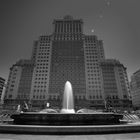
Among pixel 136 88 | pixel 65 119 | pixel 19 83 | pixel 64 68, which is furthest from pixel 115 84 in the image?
pixel 65 119

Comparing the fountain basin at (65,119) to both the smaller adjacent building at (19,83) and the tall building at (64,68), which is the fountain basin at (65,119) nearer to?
the tall building at (64,68)

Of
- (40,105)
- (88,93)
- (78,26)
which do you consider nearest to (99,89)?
(88,93)

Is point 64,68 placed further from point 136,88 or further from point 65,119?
point 65,119

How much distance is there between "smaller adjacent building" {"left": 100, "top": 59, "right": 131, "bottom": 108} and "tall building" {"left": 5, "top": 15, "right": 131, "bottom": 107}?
404 cm

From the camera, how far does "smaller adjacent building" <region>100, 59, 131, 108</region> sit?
74.1 meters

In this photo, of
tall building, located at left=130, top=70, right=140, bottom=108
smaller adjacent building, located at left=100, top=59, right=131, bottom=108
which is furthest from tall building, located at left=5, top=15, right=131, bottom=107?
tall building, located at left=130, top=70, right=140, bottom=108

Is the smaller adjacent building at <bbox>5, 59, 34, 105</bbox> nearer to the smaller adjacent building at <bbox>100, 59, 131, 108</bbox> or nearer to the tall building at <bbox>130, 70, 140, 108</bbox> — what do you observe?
the smaller adjacent building at <bbox>100, 59, 131, 108</bbox>

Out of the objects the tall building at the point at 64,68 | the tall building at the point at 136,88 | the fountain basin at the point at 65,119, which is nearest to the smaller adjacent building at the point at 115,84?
the tall building at the point at 64,68

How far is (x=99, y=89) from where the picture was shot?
7762 cm

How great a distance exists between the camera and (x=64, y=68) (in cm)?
8381

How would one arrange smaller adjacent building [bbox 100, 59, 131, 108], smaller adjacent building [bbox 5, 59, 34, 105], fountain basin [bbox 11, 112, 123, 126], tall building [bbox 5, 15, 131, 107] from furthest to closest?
smaller adjacent building [bbox 5, 59, 34, 105] → tall building [bbox 5, 15, 131, 107] → smaller adjacent building [bbox 100, 59, 131, 108] → fountain basin [bbox 11, 112, 123, 126]

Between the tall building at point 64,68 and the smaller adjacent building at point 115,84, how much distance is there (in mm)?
4042

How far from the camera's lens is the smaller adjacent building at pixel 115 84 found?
7407 cm

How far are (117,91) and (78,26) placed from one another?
66.7 metres
